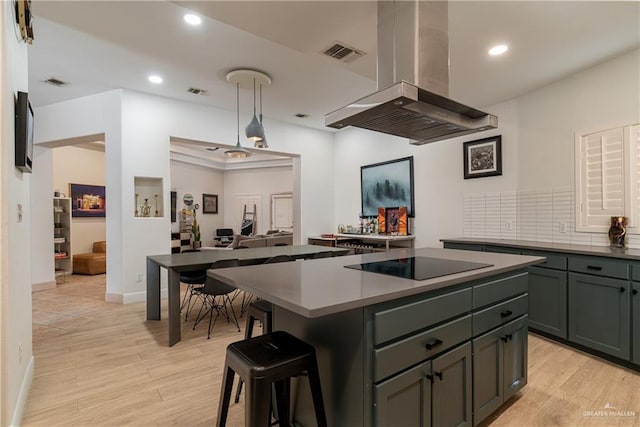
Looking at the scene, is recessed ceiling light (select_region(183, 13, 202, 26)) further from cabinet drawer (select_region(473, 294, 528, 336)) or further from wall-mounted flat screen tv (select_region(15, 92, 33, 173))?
cabinet drawer (select_region(473, 294, 528, 336))

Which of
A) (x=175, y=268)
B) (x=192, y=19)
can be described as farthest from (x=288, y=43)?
(x=175, y=268)

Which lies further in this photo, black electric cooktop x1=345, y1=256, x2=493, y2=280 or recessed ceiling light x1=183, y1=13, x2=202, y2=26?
recessed ceiling light x1=183, y1=13, x2=202, y2=26

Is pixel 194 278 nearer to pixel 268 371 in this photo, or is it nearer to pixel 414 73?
pixel 268 371

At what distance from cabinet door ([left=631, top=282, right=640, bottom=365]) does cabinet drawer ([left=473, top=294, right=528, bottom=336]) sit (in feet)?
3.41

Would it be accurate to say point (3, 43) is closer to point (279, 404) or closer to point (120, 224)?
point (279, 404)

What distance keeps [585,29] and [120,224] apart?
536cm

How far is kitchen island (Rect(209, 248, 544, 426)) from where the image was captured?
127 centimetres

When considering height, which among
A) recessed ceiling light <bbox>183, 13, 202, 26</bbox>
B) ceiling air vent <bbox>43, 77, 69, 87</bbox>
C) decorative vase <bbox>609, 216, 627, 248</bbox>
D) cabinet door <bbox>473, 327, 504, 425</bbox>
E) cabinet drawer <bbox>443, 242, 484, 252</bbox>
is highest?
ceiling air vent <bbox>43, 77, 69, 87</bbox>

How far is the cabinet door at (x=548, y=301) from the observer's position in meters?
2.86

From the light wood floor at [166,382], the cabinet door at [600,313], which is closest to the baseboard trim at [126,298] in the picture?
the light wood floor at [166,382]

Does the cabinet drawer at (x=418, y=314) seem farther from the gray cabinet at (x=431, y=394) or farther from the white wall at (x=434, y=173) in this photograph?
the white wall at (x=434, y=173)

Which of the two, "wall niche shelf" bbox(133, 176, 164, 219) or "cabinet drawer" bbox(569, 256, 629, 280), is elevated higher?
"wall niche shelf" bbox(133, 176, 164, 219)

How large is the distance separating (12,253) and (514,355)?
9.84ft

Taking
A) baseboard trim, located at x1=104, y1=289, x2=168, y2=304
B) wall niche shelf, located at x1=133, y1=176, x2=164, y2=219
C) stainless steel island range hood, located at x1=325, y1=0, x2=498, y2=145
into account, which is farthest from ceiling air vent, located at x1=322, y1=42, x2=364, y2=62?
baseboard trim, located at x1=104, y1=289, x2=168, y2=304
